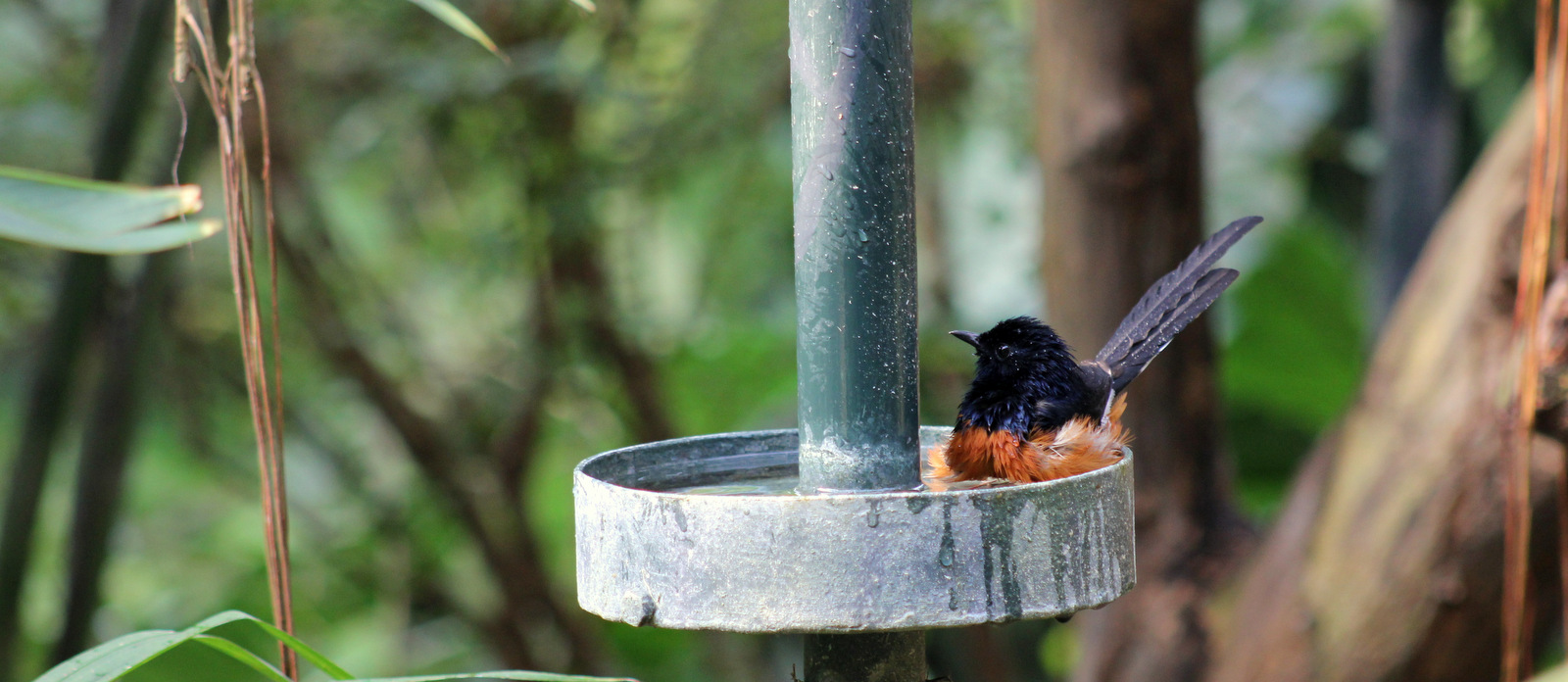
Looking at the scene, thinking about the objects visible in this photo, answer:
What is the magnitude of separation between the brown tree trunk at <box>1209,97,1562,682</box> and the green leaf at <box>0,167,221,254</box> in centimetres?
192

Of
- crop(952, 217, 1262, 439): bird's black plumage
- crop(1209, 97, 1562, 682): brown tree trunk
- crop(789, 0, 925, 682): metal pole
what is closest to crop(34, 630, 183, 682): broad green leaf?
crop(789, 0, 925, 682): metal pole

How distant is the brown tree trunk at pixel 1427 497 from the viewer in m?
2.09

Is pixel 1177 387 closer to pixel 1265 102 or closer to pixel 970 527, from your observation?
pixel 970 527

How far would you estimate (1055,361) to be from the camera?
72.3 inches

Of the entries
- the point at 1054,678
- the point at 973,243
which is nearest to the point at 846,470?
the point at 973,243

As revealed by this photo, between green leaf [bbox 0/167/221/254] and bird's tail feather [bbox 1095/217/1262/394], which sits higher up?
green leaf [bbox 0/167/221/254]

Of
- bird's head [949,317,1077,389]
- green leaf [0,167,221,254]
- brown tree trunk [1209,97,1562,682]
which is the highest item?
green leaf [0,167,221,254]

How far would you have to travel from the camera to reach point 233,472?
13.9 feet

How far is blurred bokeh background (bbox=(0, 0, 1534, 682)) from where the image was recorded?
3467 mm

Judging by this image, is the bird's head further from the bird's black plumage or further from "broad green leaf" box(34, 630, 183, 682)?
"broad green leaf" box(34, 630, 183, 682)

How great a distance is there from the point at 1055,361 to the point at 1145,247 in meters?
0.97

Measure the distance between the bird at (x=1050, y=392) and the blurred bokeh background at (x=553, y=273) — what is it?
42.3 inches

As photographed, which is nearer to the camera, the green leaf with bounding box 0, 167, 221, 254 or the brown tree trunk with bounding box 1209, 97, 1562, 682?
the green leaf with bounding box 0, 167, 221, 254

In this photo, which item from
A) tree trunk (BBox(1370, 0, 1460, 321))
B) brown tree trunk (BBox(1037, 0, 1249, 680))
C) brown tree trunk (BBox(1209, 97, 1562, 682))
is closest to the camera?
brown tree trunk (BBox(1209, 97, 1562, 682))
